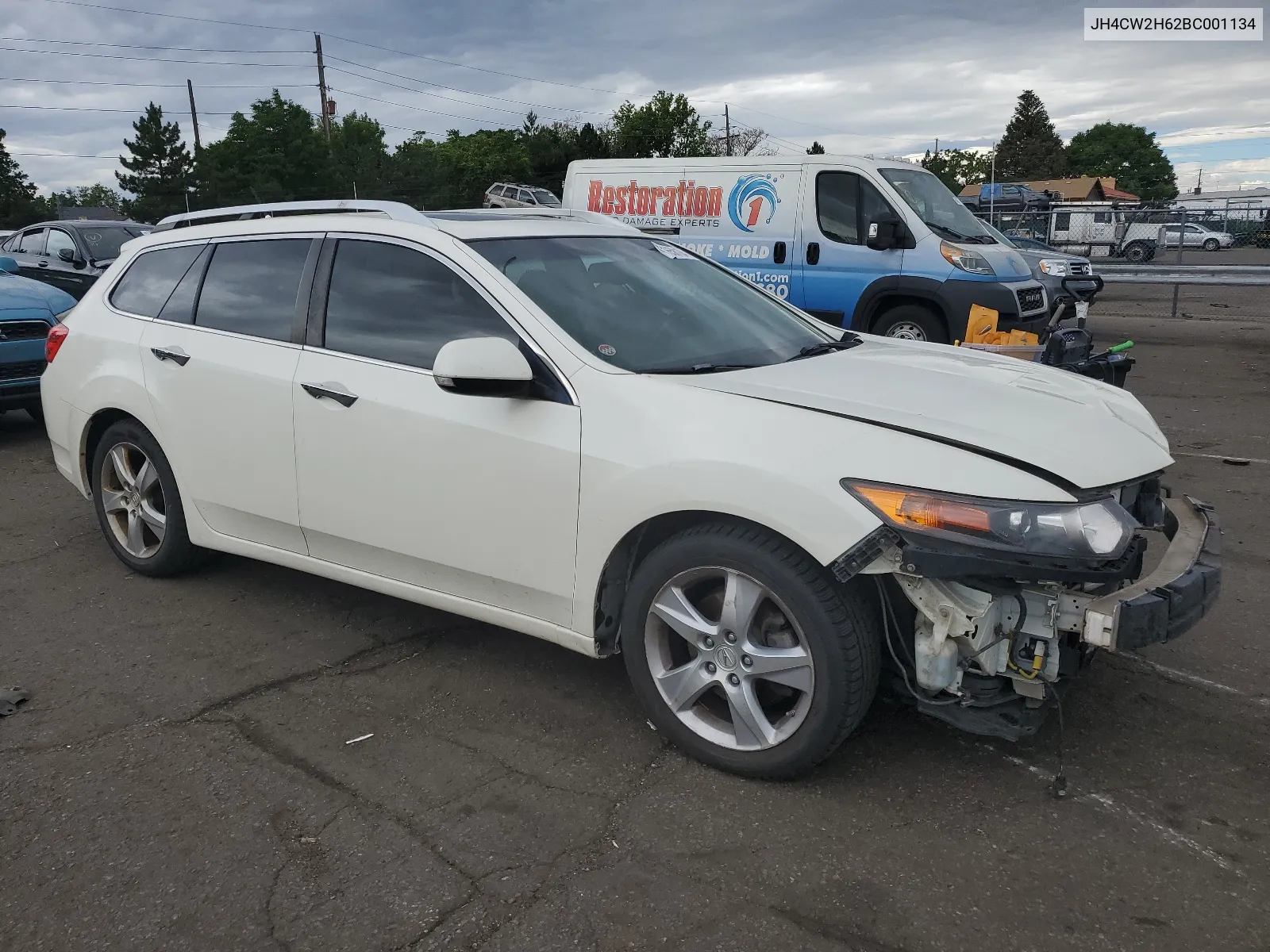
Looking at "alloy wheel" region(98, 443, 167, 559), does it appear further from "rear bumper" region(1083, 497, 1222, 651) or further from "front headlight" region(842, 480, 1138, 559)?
"rear bumper" region(1083, 497, 1222, 651)

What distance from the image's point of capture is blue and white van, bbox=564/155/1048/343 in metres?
9.99

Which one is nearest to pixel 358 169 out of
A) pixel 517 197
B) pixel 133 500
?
pixel 517 197

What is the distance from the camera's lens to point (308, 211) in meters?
4.36

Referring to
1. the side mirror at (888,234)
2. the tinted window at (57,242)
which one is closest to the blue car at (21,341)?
the tinted window at (57,242)

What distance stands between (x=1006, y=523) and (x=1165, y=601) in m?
0.48

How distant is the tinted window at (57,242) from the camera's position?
12.9 m

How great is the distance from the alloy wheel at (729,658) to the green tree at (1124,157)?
396 feet

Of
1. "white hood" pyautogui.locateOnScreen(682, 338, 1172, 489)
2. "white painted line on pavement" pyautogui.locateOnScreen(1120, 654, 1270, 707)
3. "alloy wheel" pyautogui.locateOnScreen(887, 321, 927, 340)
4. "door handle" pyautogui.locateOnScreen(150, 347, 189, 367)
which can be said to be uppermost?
"door handle" pyautogui.locateOnScreen(150, 347, 189, 367)

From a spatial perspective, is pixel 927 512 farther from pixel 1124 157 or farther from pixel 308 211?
pixel 1124 157

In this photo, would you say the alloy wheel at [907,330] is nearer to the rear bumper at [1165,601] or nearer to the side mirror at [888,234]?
the side mirror at [888,234]

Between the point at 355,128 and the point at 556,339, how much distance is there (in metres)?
92.4

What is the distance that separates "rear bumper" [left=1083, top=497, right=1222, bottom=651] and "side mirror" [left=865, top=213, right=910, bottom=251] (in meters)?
7.26

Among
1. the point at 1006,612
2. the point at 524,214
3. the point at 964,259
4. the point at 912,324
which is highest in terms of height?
the point at 524,214

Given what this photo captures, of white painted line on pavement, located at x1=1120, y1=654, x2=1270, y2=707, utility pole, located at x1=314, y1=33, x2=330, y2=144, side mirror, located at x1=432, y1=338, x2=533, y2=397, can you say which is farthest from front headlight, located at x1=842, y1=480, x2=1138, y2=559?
utility pole, located at x1=314, y1=33, x2=330, y2=144
